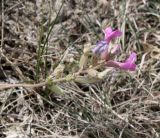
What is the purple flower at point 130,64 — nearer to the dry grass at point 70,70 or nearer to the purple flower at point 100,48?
the purple flower at point 100,48

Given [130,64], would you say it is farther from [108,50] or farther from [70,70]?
[70,70]

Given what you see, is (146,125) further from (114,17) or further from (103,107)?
(114,17)

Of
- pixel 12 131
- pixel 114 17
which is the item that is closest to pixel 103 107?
pixel 12 131

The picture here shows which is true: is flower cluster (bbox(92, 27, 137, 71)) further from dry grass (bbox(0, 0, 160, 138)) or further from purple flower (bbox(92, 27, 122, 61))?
dry grass (bbox(0, 0, 160, 138))

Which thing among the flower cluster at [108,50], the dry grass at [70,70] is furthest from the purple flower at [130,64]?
the dry grass at [70,70]

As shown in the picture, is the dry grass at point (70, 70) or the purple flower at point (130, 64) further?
the dry grass at point (70, 70)

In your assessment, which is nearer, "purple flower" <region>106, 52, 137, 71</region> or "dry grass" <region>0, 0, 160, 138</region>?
"purple flower" <region>106, 52, 137, 71</region>

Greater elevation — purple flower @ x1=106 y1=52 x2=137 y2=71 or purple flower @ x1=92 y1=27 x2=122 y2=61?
purple flower @ x1=92 y1=27 x2=122 y2=61

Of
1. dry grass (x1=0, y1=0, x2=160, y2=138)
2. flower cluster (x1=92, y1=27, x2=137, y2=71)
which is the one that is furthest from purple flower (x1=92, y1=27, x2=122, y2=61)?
dry grass (x1=0, y1=0, x2=160, y2=138)

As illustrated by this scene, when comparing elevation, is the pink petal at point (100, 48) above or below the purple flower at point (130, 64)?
above
